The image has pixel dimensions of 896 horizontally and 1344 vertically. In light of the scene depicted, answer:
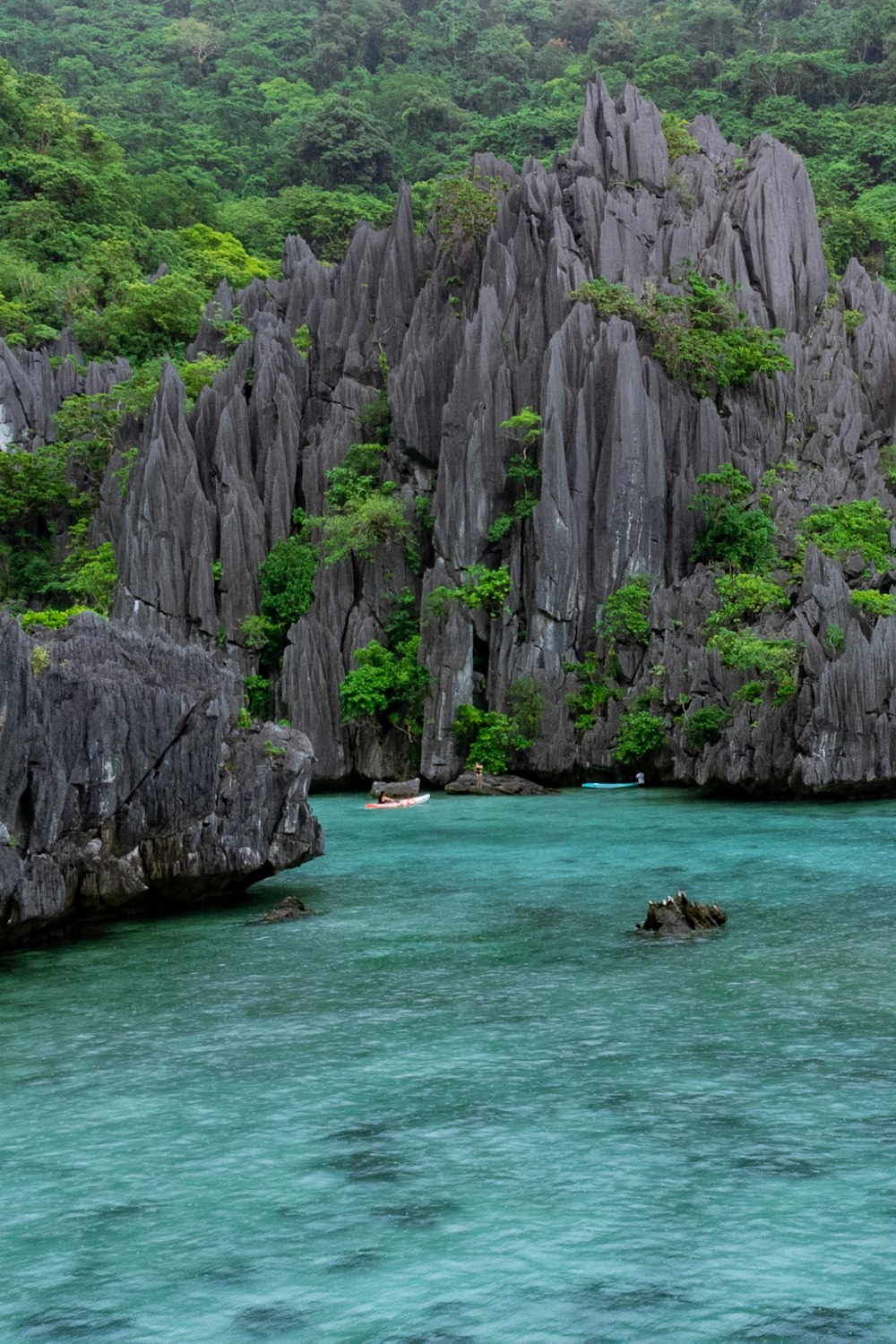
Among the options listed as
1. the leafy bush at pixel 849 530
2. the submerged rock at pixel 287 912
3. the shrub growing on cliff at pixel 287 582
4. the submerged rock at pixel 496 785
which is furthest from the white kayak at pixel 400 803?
the submerged rock at pixel 287 912

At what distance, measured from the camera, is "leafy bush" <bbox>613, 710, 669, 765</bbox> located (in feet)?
122

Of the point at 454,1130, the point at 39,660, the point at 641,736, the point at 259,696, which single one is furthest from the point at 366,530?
the point at 454,1130

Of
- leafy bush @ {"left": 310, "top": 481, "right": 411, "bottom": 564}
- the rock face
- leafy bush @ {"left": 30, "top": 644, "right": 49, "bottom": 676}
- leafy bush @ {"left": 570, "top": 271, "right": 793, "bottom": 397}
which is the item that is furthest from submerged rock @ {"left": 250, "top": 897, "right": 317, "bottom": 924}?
leafy bush @ {"left": 570, "top": 271, "right": 793, "bottom": 397}

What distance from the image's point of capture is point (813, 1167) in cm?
862

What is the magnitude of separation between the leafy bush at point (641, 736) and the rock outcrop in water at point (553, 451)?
1.22 feet

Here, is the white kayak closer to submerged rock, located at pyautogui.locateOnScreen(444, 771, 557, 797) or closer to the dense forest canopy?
submerged rock, located at pyautogui.locateOnScreen(444, 771, 557, 797)

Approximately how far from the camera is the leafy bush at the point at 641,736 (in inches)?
1463

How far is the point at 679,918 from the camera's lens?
53.6ft

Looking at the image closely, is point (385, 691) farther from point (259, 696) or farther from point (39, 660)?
point (39, 660)

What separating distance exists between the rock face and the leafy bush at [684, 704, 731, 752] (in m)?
17.0

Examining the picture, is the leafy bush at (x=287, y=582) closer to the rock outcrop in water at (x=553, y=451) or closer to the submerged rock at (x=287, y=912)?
the rock outcrop in water at (x=553, y=451)

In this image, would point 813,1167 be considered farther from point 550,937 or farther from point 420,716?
point 420,716

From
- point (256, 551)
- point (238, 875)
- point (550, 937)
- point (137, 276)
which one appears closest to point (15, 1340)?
point (550, 937)

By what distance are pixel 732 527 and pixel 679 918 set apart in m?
27.0
